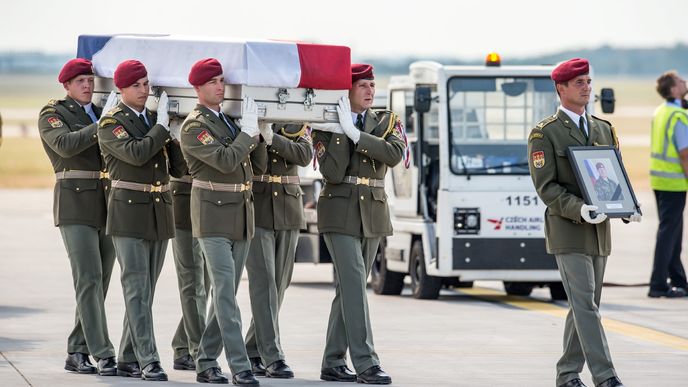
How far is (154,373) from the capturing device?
9867 mm

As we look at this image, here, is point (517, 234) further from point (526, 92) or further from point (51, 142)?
point (51, 142)

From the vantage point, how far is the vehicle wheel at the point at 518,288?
55.2 feet

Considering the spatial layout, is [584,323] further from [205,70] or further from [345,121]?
[205,70]

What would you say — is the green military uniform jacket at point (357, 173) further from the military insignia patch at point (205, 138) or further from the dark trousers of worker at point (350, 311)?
the military insignia patch at point (205, 138)

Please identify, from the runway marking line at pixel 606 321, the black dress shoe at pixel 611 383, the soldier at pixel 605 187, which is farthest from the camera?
the runway marking line at pixel 606 321

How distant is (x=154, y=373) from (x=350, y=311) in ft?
4.20

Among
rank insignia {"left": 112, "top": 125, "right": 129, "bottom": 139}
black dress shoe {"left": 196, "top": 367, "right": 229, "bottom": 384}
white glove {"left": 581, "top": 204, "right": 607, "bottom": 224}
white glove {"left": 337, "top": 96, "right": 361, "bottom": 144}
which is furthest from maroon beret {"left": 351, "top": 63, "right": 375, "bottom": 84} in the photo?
black dress shoe {"left": 196, "top": 367, "right": 229, "bottom": 384}

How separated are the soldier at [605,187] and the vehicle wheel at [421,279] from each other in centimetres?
646

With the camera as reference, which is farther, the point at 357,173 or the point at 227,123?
the point at 357,173

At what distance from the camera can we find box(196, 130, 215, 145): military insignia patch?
9.48m

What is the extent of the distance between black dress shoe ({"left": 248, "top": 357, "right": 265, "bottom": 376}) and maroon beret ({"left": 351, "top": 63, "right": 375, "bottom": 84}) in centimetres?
193

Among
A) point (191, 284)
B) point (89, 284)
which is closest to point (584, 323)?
point (191, 284)

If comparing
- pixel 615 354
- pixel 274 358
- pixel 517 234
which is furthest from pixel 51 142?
pixel 517 234

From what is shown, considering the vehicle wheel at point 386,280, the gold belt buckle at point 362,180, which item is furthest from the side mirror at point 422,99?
the gold belt buckle at point 362,180
